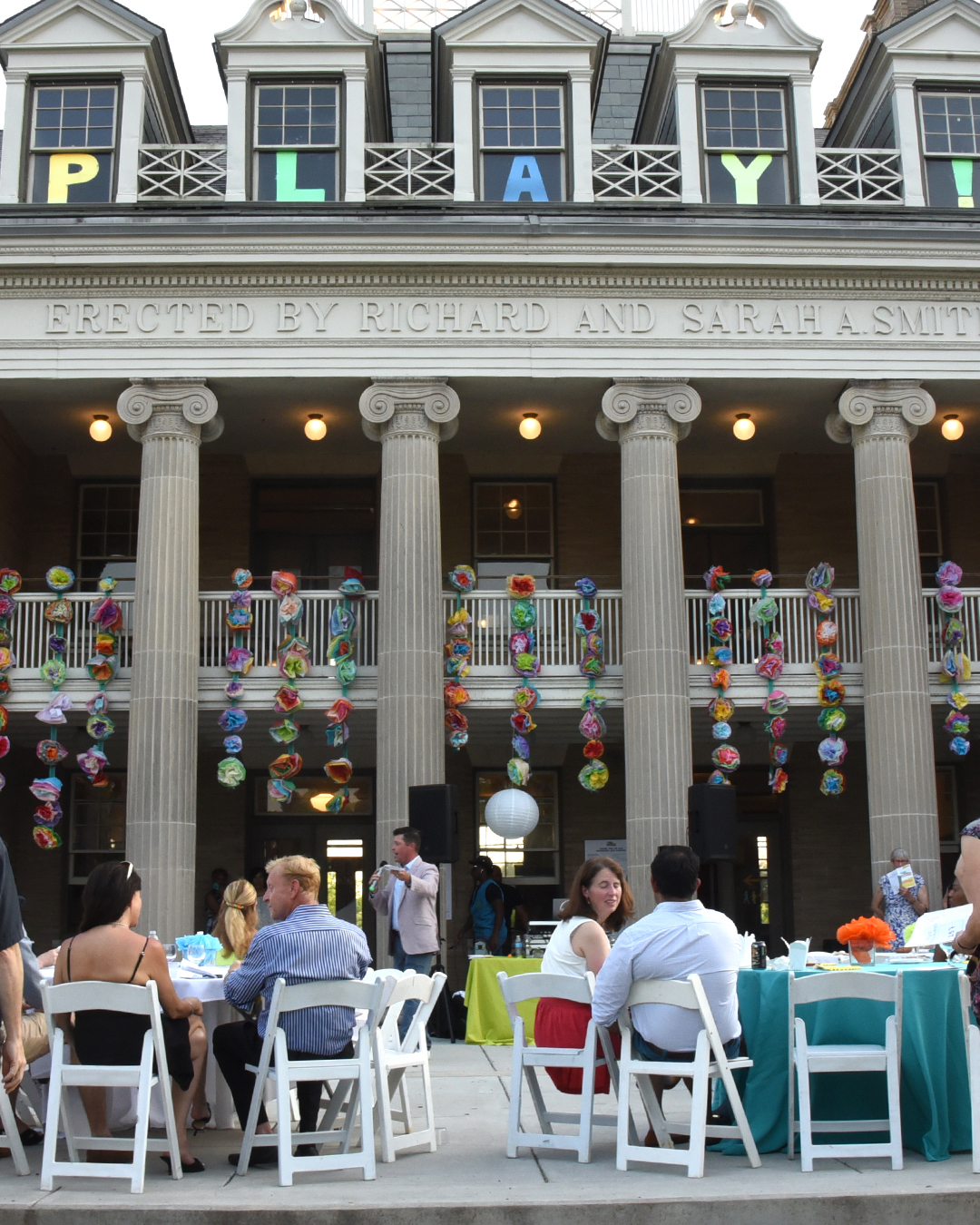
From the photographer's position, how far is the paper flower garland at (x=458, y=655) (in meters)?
17.0

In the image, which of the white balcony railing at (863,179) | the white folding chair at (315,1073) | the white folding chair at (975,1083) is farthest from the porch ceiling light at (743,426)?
the white folding chair at (315,1073)

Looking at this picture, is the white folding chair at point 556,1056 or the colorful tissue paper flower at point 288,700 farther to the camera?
Result: the colorful tissue paper flower at point 288,700

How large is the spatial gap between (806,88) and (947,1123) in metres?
14.8

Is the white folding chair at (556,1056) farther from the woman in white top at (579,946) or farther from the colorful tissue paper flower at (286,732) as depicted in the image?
the colorful tissue paper flower at (286,732)

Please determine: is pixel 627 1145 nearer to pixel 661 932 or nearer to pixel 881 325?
pixel 661 932

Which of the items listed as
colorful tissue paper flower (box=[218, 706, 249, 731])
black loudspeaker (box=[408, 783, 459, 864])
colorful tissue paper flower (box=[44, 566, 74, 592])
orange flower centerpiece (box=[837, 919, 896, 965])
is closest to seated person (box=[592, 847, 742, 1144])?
orange flower centerpiece (box=[837, 919, 896, 965])

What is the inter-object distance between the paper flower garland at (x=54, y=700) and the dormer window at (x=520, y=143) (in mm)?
7296

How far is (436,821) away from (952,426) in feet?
29.6

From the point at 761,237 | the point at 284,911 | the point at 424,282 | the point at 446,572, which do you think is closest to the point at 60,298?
the point at 424,282

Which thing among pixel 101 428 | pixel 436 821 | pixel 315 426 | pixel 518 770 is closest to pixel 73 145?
pixel 101 428

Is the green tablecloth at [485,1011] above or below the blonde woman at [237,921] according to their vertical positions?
below

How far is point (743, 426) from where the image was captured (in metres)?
18.5

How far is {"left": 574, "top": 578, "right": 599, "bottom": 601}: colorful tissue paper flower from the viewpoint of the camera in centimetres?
1738

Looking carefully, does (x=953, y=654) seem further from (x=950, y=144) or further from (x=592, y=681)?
(x=950, y=144)
